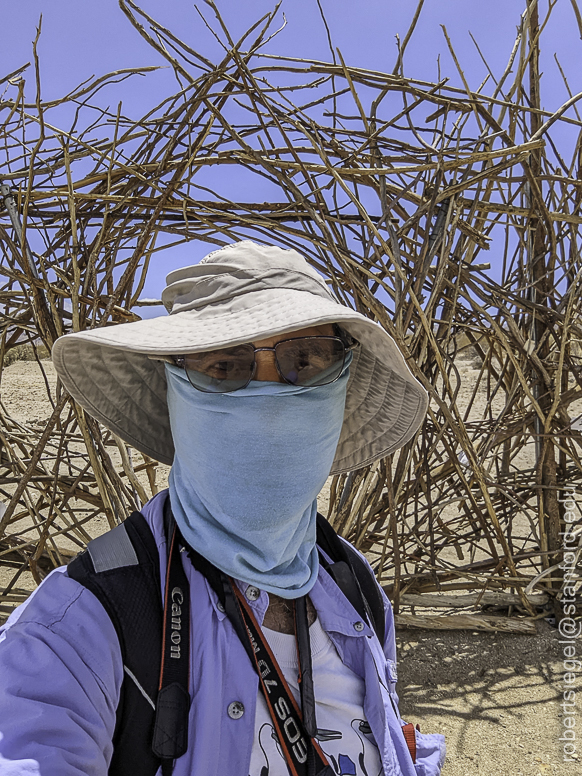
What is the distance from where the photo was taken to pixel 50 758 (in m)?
0.81

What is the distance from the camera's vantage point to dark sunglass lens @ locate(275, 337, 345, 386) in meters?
1.20

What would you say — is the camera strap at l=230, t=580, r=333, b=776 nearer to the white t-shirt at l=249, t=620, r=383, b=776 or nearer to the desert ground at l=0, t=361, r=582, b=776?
the white t-shirt at l=249, t=620, r=383, b=776

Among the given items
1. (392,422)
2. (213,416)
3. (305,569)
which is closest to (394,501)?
(392,422)

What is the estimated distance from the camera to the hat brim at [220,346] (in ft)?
3.64

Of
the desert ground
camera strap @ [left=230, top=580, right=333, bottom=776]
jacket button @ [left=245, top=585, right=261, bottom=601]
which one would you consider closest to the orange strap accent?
camera strap @ [left=230, top=580, right=333, bottom=776]

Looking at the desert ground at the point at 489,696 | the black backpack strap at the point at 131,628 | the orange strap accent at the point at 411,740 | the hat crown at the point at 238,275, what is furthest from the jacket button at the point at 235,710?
the desert ground at the point at 489,696

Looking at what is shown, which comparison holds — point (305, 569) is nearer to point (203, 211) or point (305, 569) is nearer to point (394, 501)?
point (394, 501)

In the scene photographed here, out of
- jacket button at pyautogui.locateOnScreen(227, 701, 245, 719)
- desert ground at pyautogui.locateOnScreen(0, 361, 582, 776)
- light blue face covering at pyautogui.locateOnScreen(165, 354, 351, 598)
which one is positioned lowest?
desert ground at pyautogui.locateOnScreen(0, 361, 582, 776)

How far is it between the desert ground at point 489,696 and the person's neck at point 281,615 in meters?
1.59

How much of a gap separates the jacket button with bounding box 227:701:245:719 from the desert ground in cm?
179

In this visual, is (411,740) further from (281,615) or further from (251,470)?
(251,470)

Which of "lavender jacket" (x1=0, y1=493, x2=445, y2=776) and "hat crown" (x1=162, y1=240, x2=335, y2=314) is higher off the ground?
"hat crown" (x1=162, y1=240, x2=335, y2=314)

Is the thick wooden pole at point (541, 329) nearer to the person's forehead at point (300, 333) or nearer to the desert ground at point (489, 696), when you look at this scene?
the desert ground at point (489, 696)

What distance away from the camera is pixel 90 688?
35.2 inches
